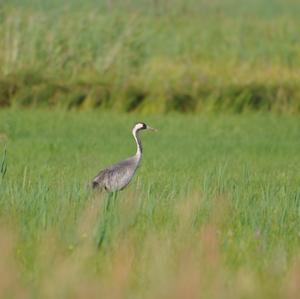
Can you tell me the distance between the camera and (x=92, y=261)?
282 inches

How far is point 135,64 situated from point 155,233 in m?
12.8

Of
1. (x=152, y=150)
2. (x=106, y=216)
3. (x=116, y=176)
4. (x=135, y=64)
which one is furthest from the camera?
(x=135, y=64)

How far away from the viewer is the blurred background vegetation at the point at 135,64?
18.3m

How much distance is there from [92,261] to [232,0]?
102 ft

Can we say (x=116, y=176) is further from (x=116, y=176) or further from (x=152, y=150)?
(x=152, y=150)

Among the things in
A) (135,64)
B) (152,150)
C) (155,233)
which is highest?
(135,64)

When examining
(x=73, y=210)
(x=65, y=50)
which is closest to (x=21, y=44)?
(x=65, y=50)

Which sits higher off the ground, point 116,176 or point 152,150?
point 152,150

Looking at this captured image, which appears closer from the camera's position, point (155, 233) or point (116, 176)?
point (155, 233)

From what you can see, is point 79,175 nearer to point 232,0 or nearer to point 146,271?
point 146,271

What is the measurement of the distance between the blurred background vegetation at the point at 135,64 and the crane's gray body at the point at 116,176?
23.8ft

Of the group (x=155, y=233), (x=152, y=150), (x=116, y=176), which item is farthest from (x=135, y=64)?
(x=155, y=233)

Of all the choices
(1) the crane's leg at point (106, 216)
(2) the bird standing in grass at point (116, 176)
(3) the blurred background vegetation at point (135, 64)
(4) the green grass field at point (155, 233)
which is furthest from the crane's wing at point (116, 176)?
(3) the blurred background vegetation at point (135, 64)

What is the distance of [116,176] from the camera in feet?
34.6
